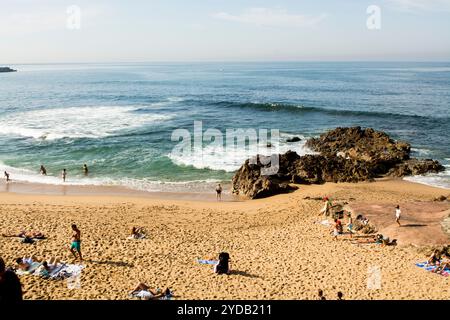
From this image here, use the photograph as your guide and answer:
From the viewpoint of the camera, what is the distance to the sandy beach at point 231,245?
12.9m

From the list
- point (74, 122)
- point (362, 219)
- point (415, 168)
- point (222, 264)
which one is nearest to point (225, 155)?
point (415, 168)

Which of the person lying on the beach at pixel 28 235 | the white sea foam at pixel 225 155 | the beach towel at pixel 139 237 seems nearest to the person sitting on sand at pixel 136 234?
the beach towel at pixel 139 237

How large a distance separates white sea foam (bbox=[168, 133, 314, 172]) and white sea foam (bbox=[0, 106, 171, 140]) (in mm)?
13221

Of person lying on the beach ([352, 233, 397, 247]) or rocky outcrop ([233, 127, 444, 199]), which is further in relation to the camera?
rocky outcrop ([233, 127, 444, 199])

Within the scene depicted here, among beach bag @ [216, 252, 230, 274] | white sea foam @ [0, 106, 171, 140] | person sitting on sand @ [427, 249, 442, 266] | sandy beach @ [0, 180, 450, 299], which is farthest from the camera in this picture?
white sea foam @ [0, 106, 171, 140]

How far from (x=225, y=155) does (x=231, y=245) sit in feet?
58.6

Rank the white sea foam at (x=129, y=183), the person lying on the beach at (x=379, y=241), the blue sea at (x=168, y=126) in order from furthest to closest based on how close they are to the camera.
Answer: the blue sea at (x=168, y=126) < the white sea foam at (x=129, y=183) < the person lying on the beach at (x=379, y=241)

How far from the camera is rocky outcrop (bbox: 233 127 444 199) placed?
25016mm

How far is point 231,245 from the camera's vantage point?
1678 cm

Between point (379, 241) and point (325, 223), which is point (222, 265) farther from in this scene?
point (379, 241)

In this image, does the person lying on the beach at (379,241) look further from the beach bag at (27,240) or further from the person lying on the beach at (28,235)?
the beach bag at (27,240)

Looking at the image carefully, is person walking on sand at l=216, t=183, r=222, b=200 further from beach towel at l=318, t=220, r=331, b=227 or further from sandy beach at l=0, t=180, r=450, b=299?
beach towel at l=318, t=220, r=331, b=227

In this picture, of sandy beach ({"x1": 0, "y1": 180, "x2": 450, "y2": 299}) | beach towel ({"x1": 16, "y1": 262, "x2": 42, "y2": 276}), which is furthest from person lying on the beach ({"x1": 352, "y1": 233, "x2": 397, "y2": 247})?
beach towel ({"x1": 16, "y1": 262, "x2": 42, "y2": 276})

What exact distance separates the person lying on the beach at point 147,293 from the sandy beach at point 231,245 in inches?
12.6
